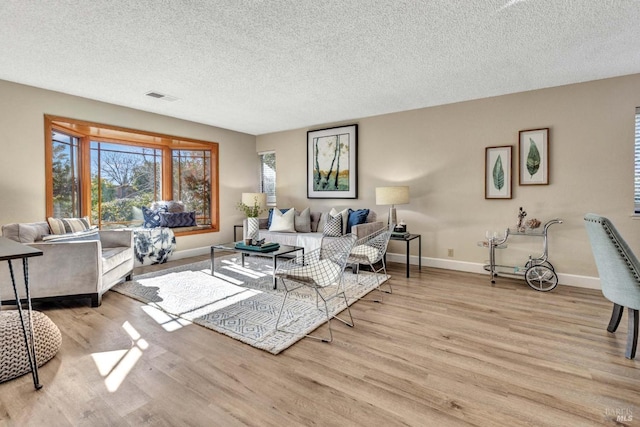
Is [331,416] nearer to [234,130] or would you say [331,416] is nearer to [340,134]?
[340,134]

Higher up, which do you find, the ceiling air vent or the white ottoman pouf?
the ceiling air vent

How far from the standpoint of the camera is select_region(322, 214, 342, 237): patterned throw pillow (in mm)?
4852

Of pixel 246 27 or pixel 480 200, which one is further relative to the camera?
pixel 480 200

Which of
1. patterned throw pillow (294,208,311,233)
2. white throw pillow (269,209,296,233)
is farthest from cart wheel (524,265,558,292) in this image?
white throw pillow (269,209,296,233)

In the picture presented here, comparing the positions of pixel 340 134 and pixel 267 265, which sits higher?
pixel 340 134

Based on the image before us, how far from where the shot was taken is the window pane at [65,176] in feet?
14.2

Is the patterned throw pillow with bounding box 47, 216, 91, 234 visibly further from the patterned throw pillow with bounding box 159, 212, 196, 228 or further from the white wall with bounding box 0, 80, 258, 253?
the patterned throw pillow with bounding box 159, 212, 196, 228

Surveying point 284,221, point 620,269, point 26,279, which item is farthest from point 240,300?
point 620,269

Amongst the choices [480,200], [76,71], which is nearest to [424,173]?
[480,200]

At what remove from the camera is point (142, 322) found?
2801 millimetres

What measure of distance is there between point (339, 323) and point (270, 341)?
0.67 m

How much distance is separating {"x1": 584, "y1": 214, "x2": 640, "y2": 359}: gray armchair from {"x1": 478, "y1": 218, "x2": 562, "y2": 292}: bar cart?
5.05ft

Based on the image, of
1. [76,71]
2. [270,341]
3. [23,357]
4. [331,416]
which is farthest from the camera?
[76,71]

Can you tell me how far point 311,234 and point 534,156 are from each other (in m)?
3.32
